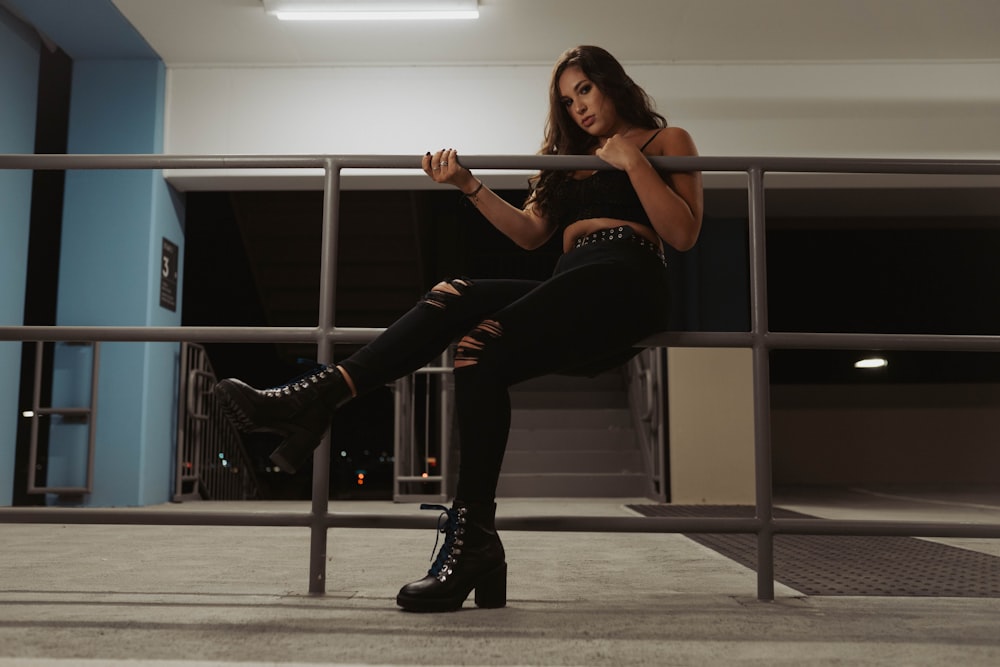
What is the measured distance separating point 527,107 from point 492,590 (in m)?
3.75

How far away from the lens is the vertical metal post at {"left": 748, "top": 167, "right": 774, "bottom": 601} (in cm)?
146

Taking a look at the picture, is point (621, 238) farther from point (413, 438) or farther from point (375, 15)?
point (413, 438)

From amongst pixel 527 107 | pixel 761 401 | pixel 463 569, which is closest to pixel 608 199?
pixel 761 401

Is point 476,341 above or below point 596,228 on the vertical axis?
below

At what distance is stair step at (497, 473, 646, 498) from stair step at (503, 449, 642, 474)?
136mm

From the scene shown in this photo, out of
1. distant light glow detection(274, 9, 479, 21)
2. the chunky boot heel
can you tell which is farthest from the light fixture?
Result: the chunky boot heel

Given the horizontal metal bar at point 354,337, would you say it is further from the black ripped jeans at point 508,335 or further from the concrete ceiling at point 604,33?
the concrete ceiling at point 604,33

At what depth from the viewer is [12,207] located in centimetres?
408

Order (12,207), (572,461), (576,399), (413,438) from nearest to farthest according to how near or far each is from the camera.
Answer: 1. (12,207)
2. (413,438)
3. (572,461)
4. (576,399)

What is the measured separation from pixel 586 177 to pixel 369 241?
555 cm

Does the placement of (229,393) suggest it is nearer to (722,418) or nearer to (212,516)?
(212,516)

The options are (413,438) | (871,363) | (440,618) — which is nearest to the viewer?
(440,618)

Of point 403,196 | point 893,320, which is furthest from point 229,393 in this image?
point 893,320

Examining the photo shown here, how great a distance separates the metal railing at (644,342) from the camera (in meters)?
1.44
